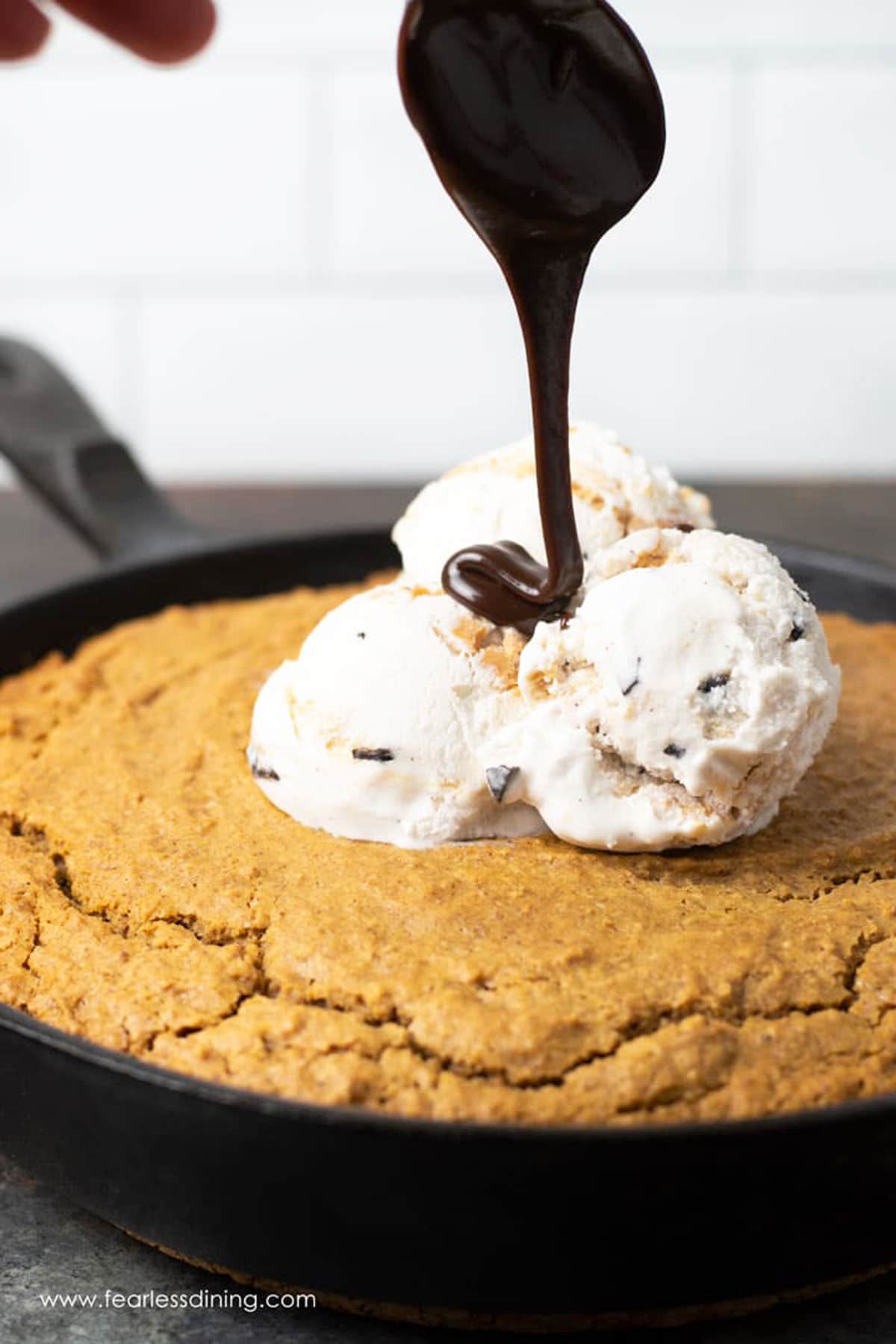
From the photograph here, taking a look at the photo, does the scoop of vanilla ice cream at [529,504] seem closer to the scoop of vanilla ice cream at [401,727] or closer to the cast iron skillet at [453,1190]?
the scoop of vanilla ice cream at [401,727]

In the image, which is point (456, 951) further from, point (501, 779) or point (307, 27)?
point (307, 27)

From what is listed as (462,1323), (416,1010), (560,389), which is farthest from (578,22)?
(462,1323)

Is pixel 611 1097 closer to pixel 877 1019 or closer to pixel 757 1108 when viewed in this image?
pixel 757 1108

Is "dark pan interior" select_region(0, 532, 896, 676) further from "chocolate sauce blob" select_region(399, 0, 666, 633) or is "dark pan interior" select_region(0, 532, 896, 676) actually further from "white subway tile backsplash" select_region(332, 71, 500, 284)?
"white subway tile backsplash" select_region(332, 71, 500, 284)

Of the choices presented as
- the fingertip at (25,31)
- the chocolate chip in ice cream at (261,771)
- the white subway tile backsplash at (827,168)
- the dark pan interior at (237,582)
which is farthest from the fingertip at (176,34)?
the white subway tile backsplash at (827,168)

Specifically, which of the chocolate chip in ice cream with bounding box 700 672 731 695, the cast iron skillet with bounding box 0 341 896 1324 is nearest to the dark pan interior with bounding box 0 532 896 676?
the chocolate chip in ice cream with bounding box 700 672 731 695

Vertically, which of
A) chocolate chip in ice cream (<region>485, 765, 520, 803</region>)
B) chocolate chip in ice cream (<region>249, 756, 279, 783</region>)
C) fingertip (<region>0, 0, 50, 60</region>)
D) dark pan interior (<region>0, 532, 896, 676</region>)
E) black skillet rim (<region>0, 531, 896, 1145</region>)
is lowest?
dark pan interior (<region>0, 532, 896, 676</region>)
